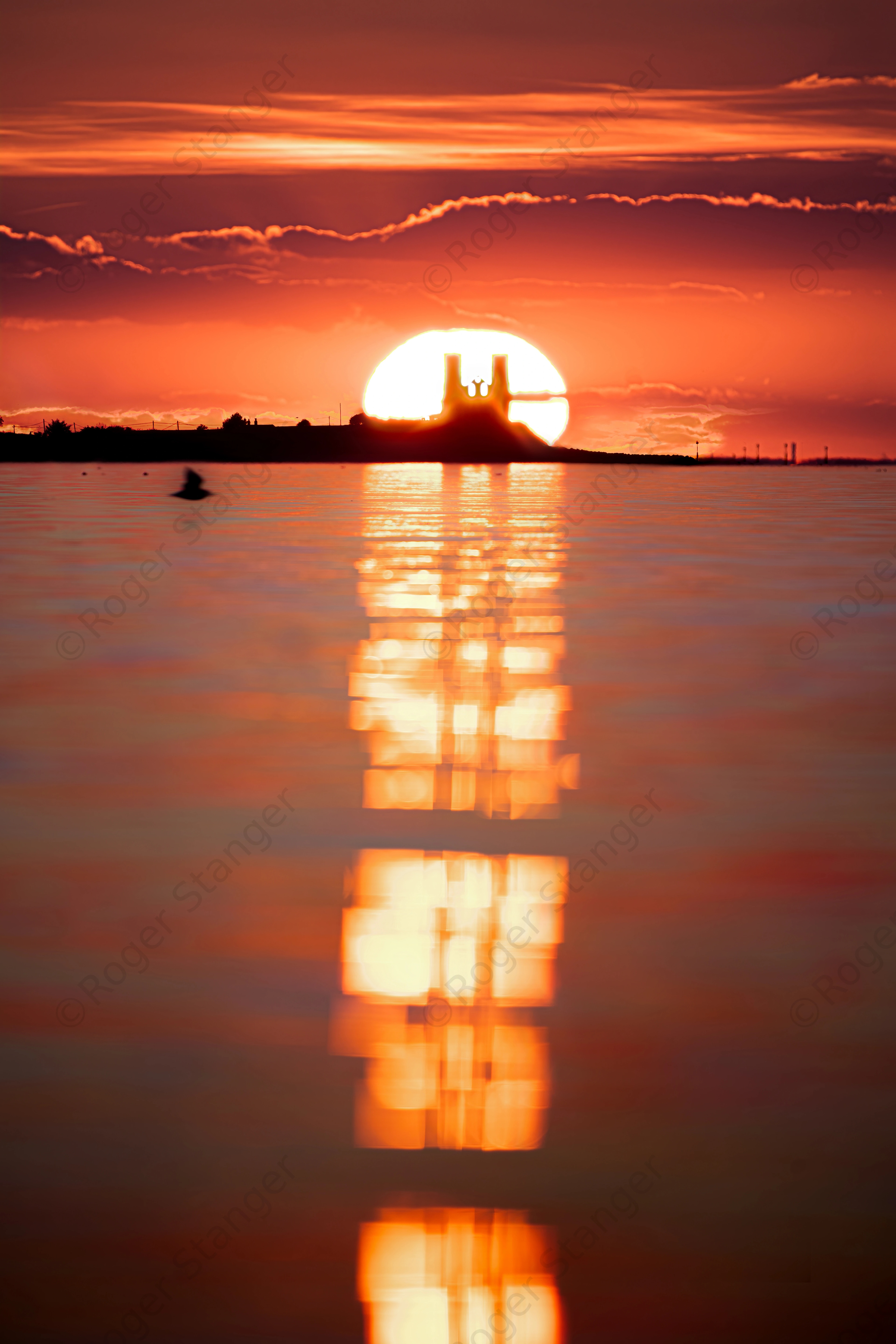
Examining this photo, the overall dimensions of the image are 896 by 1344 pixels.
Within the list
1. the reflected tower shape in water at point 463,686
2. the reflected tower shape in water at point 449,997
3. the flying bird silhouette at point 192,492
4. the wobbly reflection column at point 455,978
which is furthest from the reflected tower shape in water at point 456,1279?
the flying bird silhouette at point 192,492

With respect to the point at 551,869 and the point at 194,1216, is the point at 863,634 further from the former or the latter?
the point at 194,1216

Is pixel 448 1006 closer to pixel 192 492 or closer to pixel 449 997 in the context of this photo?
pixel 449 997

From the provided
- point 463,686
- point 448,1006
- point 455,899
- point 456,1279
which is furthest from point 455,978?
point 463,686

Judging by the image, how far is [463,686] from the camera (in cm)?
2206

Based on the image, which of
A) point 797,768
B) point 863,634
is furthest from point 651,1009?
point 863,634

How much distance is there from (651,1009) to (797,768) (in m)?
7.59

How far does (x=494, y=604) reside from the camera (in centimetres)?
3434

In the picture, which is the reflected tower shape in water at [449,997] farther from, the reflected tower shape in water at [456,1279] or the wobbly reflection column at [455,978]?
the reflected tower shape in water at [456,1279]

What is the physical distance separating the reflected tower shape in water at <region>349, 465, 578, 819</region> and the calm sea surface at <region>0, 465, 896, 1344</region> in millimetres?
114

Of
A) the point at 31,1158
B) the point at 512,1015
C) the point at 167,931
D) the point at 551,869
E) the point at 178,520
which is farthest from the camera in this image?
the point at 178,520

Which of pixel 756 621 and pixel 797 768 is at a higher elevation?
pixel 756 621

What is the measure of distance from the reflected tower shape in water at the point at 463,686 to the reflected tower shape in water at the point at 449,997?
2.51m

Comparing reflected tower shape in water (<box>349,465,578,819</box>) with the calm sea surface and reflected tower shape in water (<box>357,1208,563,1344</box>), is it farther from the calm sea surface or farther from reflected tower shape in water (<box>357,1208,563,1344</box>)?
reflected tower shape in water (<box>357,1208,563,1344</box>)

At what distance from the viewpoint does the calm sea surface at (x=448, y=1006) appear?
21.0ft
